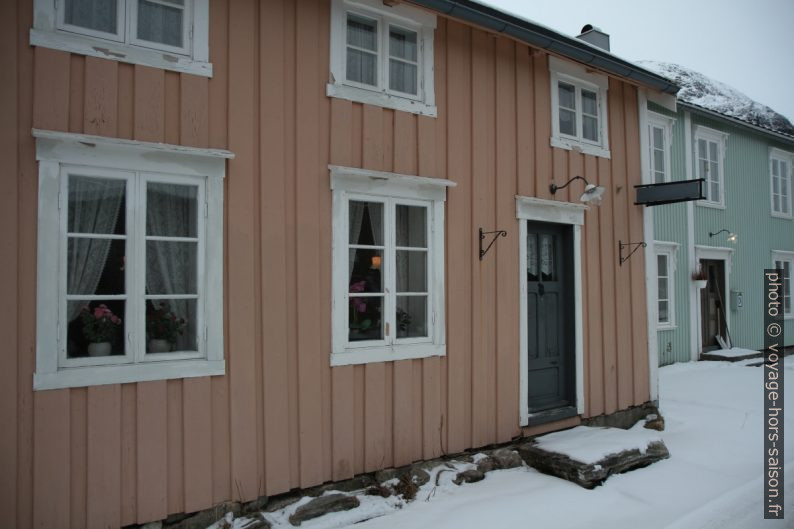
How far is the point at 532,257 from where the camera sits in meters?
6.29

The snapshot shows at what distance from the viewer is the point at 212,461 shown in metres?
3.94

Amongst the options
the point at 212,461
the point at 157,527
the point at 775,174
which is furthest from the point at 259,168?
the point at 775,174

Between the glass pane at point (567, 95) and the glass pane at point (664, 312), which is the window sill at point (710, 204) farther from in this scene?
the glass pane at point (567, 95)

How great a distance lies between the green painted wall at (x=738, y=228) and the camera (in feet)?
38.5

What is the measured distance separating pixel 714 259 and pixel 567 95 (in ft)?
28.1

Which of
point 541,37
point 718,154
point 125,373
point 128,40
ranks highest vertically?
point 718,154

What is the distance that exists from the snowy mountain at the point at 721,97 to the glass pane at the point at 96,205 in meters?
22.0

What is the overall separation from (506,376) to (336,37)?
12.6ft

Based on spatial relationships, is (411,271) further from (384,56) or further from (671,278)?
(671,278)

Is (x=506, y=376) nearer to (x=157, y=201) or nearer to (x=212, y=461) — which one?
(x=212, y=461)

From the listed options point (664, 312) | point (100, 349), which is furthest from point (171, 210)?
point (664, 312)

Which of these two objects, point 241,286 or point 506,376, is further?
point 506,376

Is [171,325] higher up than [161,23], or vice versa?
[161,23]

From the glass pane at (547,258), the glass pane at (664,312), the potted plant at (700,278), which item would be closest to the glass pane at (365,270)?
the glass pane at (547,258)
